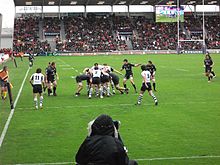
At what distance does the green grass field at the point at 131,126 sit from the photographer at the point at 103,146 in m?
4.92

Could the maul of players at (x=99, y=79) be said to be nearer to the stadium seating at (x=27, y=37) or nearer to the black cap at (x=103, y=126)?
the black cap at (x=103, y=126)

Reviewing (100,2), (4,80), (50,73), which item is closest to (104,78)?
(50,73)

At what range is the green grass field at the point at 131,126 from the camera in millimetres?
10711

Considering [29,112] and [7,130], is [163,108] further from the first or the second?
[7,130]

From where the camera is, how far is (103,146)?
507cm

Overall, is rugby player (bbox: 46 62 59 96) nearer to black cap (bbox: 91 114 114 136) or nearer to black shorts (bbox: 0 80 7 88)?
black shorts (bbox: 0 80 7 88)

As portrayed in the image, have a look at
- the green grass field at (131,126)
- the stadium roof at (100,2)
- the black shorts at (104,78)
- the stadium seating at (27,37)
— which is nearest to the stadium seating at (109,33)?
the stadium seating at (27,37)

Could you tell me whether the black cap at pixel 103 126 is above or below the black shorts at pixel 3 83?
above

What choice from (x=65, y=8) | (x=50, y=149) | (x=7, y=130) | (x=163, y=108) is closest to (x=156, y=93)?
(x=163, y=108)

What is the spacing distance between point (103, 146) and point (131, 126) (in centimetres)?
949

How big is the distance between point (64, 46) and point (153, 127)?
6745 centimetres

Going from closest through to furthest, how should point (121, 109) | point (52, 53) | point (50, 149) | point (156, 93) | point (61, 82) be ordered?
point (50, 149), point (121, 109), point (156, 93), point (61, 82), point (52, 53)

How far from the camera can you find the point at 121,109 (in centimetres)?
1823

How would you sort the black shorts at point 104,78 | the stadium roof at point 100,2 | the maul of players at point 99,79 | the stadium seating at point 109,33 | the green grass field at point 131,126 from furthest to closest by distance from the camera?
the stadium seating at point 109,33 < the stadium roof at point 100,2 < the black shorts at point 104,78 < the maul of players at point 99,79 < the green grass field at point 131,126
